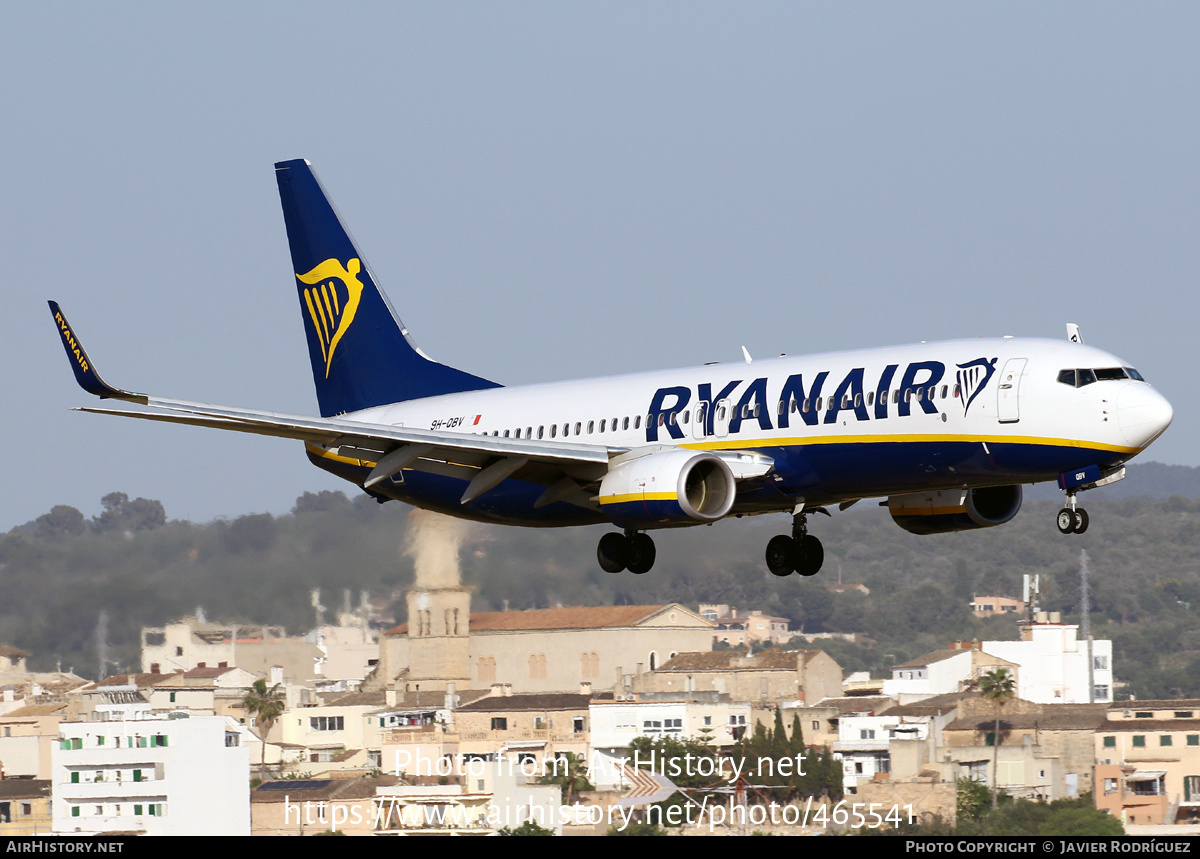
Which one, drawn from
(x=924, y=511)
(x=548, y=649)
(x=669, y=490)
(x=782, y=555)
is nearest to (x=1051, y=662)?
(x=548, y=649)

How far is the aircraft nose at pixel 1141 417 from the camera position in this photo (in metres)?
30.5

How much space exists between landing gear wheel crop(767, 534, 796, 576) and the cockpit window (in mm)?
9181

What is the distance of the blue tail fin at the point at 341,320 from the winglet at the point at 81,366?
11150mm

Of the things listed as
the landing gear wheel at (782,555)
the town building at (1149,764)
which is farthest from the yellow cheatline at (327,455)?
the town building at (1149,764)

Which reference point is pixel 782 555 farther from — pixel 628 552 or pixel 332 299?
pixel 332 299

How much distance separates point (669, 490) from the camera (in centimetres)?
3375

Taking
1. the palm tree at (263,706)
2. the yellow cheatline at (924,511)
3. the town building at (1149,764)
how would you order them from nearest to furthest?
the yellow cheatline at (924,511) → the town building at (1149,764) → the palm tree at (263,706)

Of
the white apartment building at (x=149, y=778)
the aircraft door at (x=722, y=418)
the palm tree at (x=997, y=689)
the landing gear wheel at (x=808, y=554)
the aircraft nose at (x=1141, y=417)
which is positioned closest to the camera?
the aircraft nose at (x=1141, y=417)

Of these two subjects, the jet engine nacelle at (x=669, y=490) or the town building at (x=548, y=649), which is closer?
the jet engine nacelle at (x=669, y=490)

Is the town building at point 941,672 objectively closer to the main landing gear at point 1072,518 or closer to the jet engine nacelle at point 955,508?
the jet engine nacelle at point 955,508

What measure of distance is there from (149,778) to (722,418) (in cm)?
5380
